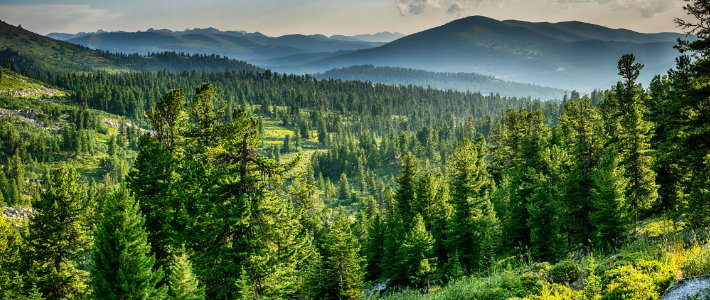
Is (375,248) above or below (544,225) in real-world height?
below

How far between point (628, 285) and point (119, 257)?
Answer: 21.2 m

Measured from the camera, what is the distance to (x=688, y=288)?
26.3 feet

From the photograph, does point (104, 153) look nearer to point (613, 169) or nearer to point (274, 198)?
point (274, 198)

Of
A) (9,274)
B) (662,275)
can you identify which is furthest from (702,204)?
(9,274)

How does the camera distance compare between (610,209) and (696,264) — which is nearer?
(696,264)

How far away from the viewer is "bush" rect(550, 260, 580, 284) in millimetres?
10985

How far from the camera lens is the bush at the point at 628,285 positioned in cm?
863

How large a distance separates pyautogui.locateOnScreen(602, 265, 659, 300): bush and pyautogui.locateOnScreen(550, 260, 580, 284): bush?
3.27ft

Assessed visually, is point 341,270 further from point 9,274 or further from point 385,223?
point 9,274

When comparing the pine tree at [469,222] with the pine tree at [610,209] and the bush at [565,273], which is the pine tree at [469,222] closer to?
the pine tree at [610,209]

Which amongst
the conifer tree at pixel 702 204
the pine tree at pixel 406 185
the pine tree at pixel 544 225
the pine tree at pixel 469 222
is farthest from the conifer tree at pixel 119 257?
the pine tree at pixel 406 185

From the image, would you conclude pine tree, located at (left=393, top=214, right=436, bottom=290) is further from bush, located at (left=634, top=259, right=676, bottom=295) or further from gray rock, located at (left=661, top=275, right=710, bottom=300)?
gray rock, located at (left=661, top=275, right=710, bottom=300)

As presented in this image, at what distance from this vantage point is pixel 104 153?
178m

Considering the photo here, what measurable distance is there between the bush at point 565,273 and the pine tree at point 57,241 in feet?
109
